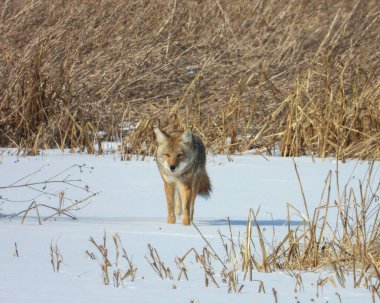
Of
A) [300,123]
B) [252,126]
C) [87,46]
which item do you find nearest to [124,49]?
[87,46]

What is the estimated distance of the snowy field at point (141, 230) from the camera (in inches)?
160

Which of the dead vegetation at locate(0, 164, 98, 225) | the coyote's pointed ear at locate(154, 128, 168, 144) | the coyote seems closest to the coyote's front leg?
the coyote

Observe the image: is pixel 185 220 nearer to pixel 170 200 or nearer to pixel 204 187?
pixel 170 200

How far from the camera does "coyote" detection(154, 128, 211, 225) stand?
7.14 metres

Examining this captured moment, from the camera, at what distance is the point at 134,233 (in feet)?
19.3

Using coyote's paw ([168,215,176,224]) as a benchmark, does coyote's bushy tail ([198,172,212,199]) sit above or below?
above

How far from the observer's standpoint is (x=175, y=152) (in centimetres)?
724

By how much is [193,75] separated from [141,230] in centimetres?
791

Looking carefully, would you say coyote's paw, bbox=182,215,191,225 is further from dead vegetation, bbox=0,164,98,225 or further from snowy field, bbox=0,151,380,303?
dead vegetation, bbox=0,164,98,225

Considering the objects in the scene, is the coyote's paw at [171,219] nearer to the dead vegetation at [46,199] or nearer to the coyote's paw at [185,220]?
the coyote's paw at [185,220]

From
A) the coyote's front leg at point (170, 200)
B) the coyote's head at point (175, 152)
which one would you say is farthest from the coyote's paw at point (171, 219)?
the coyote's head at point (175, 152)

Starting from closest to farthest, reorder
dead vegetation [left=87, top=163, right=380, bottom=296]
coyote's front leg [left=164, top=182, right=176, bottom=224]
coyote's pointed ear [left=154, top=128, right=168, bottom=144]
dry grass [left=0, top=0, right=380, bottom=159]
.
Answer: dead vegetation [left=87, top=163, right=380, bottom=296], coyote's front leg [left=164, top=182, right=176, bottom=224], coyote's pointed ear [left=154, top=128, right=168, bottom=144], dry grass [left=0, top=0, right=380, bottom=159]

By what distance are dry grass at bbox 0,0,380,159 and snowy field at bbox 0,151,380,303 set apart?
55cm

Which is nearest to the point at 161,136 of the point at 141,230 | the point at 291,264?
the point at 141,230
